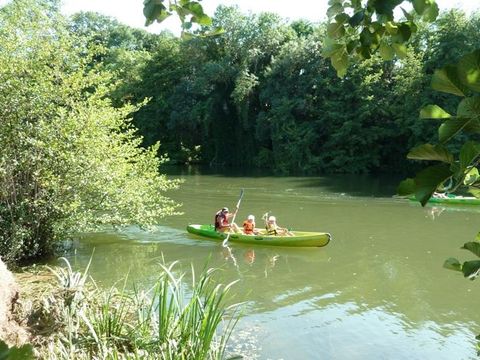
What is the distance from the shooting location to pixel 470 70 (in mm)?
797

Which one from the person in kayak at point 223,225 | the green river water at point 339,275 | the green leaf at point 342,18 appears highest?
the green leaf at point 342,18

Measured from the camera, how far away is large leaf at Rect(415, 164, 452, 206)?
859mm

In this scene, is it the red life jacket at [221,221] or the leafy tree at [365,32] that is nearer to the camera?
the leafy tree at [365,32]

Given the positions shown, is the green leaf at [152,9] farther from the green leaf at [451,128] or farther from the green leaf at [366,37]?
the green leaf at [451,128]

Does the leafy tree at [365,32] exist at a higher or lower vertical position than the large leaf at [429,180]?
higher

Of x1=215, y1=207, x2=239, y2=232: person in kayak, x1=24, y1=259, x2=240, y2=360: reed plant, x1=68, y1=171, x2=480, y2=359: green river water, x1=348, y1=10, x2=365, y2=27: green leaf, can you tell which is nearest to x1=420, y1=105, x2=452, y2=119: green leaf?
x1=348, y1=10, x2=365, y2=27: green leaf

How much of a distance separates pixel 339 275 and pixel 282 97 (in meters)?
23.1

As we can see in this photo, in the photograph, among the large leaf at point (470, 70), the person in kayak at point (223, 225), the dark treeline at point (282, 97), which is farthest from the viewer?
the dark treeline at point (282, 97)

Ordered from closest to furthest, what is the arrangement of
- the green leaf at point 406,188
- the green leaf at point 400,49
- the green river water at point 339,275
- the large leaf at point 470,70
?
the large leaf at point 470,70
the green leaf at point 406,188
the green leaf at point 400,49
the green river water at point 339,275

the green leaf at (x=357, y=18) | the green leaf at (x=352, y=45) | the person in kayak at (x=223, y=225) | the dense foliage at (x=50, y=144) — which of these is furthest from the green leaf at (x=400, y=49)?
the person in kayak at (x=223, y=225)

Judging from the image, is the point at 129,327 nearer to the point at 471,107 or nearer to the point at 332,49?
the point at 332,49

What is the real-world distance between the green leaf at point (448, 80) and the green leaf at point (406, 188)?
167 millimetres

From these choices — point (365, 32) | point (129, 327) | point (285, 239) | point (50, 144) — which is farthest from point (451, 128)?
point (285, 239)

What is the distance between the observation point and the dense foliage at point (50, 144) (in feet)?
28.8
